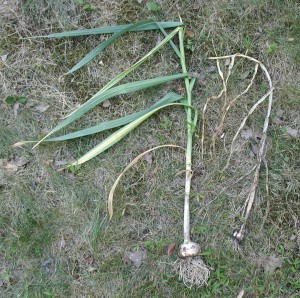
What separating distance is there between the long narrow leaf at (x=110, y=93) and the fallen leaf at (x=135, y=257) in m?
0.77

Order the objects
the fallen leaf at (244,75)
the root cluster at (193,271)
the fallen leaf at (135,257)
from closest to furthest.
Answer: the root cluster at (193,271) → the fallen leaf at (135,257) → the fallen leaf at (244,75)

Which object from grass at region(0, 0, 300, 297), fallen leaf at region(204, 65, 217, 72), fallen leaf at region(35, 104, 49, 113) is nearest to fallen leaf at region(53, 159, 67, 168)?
grass at region(0, 0, 300, 297)

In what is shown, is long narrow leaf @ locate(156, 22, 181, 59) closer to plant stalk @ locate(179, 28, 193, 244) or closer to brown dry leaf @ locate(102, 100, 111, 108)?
plant stalk @ locate(179, 28, 193, 244)

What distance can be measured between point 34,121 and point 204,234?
1.13 meters

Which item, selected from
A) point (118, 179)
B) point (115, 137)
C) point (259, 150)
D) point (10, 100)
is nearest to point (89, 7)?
point (10, 100)

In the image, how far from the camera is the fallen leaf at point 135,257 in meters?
2.33

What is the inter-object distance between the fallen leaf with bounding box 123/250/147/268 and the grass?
1.1 inches

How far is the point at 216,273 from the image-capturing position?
2.27 meters

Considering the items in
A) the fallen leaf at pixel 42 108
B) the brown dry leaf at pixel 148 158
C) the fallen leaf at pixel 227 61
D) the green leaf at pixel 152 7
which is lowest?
the brown dry leaf at pixel 148 158

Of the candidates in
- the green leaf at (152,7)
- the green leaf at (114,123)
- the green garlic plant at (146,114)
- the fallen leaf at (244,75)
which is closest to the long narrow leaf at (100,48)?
the green garlic plant at (146,114)

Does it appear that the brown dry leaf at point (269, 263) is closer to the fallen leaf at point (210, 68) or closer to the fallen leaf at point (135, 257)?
the fallen leaf at point (135, 257)

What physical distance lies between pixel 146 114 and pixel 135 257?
76cm

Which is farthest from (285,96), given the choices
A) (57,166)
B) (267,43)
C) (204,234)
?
(57,166)

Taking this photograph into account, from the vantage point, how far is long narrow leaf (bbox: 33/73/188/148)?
2.28 meters
